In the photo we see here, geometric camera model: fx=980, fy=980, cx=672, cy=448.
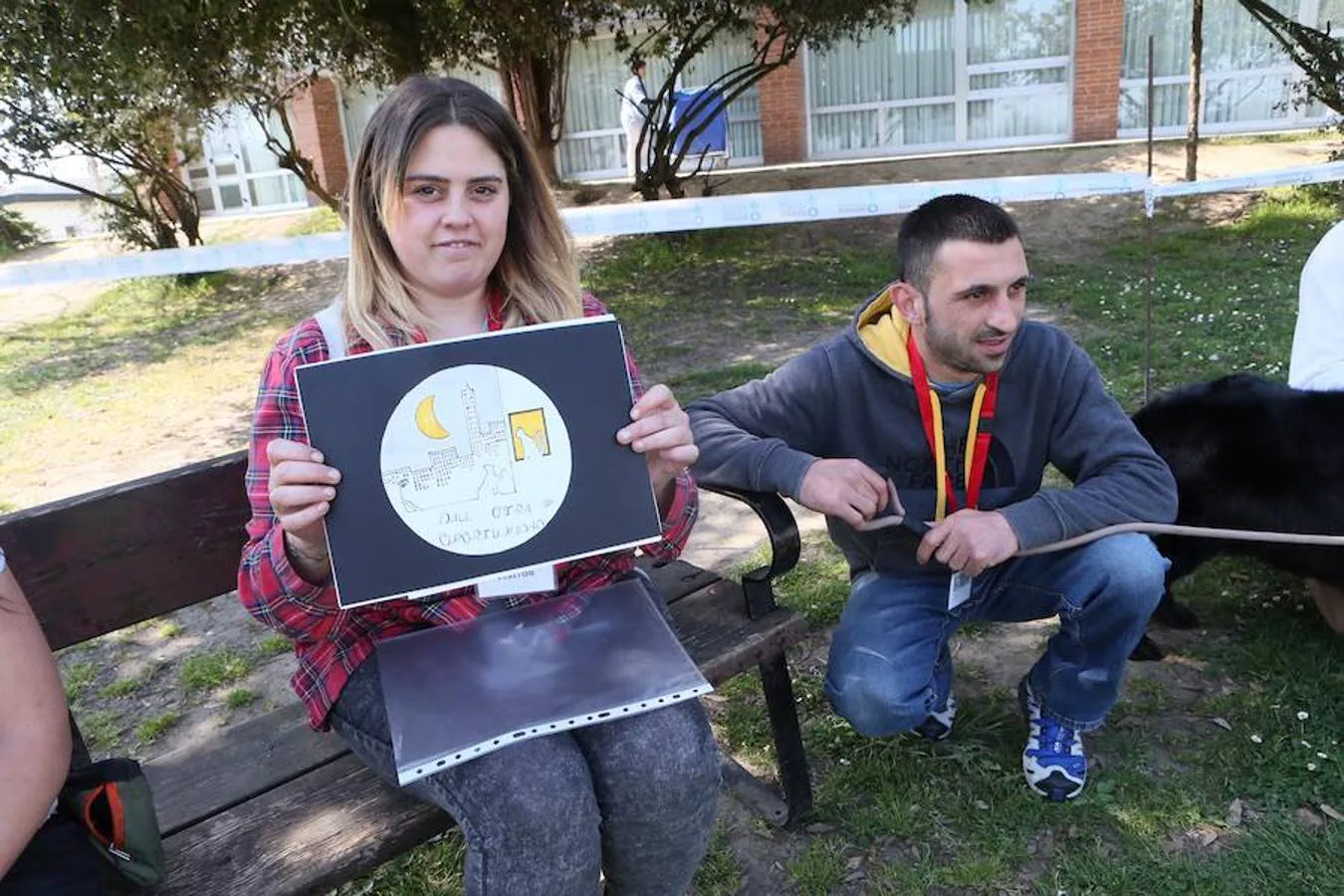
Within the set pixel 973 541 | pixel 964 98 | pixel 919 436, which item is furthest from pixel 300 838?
pixel 964 98

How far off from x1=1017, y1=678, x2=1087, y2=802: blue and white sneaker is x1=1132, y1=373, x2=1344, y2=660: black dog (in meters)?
0.78

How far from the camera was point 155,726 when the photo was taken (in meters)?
3.25

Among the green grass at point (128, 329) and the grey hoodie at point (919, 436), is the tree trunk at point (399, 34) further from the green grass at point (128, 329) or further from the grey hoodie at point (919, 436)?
the grey hoodie at point (919, 436)

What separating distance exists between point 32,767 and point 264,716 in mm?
810

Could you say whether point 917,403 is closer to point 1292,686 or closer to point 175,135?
point 1292,686

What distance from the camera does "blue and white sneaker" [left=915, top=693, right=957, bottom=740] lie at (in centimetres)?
273

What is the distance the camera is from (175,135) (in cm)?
1252

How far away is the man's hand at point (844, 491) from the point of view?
222cm

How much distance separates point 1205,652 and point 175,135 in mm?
13232

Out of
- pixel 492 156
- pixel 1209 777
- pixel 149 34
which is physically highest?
pixel 149 34

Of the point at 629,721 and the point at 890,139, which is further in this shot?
the point at 890,139

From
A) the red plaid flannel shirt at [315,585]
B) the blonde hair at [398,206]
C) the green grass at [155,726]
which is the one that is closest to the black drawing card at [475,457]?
the red plaid flannel shirt at [315,585]

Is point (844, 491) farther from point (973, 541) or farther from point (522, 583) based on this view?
point (522, 583)

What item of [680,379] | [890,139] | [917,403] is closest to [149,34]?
[680,379]
